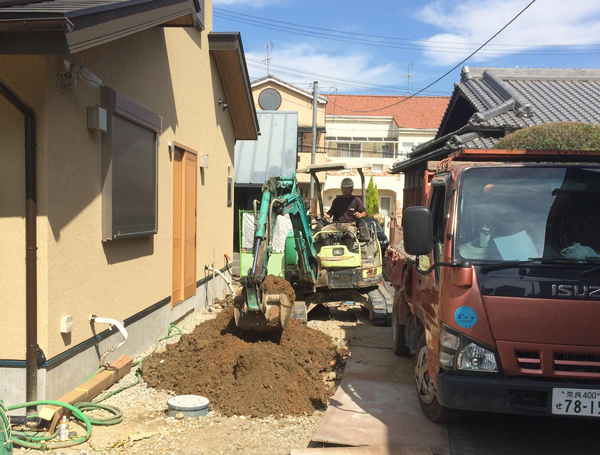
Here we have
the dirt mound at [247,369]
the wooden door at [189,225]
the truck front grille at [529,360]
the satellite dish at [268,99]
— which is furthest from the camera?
the satellite dish at [268,99]

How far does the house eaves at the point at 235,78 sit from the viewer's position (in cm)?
1006

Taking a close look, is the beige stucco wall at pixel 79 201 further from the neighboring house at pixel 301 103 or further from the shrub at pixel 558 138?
the neighboring house at pixel 301 103

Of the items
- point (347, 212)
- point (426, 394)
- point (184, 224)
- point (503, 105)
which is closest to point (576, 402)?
point (426, 394)

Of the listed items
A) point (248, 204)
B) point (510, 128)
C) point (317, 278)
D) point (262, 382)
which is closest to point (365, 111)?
point (248, 204)

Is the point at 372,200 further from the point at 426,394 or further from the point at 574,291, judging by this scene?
the point at 574,291

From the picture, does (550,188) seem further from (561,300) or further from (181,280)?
(181,280)

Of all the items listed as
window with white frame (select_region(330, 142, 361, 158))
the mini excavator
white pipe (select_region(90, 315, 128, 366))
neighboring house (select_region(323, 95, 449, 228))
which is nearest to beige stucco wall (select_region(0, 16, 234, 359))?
white pipe (select_region(90, 315, 128, 366))

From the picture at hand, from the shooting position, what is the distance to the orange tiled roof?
1448 inches

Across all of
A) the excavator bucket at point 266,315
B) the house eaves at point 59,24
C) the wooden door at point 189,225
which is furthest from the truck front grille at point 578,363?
the wooden door at point 189,225

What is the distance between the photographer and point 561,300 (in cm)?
385

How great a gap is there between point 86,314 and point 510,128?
941 cm

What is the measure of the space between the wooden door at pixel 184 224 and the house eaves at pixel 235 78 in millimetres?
2329

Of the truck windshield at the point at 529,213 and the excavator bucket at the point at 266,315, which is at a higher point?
the truck windshield at the point at 529,213

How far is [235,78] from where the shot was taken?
36.3 ft
